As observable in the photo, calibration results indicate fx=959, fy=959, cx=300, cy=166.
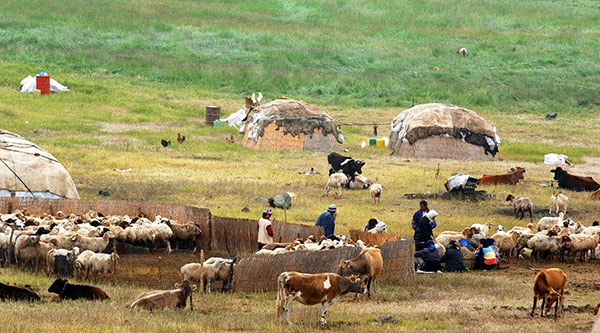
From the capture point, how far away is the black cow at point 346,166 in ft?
111

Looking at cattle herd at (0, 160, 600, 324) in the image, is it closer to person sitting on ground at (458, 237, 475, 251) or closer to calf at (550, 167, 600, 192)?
person sitting on ground at (458, 237, 475, 251)

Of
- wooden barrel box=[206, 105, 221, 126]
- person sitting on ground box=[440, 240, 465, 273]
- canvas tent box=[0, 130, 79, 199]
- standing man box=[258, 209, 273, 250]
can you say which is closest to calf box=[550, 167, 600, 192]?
person sitting on ground box=[440, 240, 465, 273]

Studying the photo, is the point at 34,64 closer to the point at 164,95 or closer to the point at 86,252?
the point at 164,95

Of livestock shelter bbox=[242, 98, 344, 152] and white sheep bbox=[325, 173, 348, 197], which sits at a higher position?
livestock shelter bbox=[242, 98, 344, 152]

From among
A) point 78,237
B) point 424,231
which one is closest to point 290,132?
point 424,231

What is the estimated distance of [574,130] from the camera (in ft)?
183

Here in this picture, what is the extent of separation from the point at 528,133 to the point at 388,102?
1570cm

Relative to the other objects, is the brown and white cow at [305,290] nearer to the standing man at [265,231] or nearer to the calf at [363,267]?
the calf at [363,267]

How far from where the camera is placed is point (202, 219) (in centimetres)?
2339

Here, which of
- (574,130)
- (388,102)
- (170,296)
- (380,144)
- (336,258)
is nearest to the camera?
(170,296)

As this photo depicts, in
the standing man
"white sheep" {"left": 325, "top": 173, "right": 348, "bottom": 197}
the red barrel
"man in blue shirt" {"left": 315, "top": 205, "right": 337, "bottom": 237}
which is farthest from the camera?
the red barrel

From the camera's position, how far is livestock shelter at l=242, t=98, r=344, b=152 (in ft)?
146

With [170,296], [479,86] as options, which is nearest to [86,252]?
[170,296]

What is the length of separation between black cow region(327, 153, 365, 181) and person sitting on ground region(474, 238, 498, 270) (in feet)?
39.8
